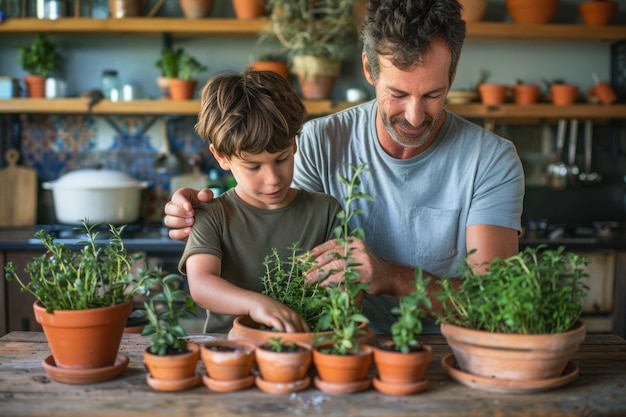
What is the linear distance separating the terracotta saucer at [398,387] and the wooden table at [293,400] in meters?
0.01

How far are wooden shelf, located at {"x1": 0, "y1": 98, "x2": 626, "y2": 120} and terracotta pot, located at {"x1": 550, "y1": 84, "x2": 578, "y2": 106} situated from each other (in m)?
0.07

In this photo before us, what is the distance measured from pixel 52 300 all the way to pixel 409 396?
2.18 ft

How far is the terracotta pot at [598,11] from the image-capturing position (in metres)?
4.11

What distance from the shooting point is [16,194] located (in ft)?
13.8

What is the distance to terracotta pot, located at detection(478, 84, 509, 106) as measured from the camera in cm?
406

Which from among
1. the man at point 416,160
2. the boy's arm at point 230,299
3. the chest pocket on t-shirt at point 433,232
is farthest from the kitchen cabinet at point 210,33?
the boy's arm at point 230,299

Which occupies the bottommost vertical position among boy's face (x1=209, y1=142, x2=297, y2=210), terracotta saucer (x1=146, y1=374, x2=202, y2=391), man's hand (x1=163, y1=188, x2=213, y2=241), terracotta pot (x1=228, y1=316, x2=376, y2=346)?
terracotta saucer (x1=146, y1=374, x2=202, y2=391)

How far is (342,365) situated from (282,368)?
0.34ft

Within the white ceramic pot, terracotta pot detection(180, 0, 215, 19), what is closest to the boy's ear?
the white ceramic pot

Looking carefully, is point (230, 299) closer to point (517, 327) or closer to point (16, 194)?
point (517, 327)

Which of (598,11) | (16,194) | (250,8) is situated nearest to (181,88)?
(250,8)

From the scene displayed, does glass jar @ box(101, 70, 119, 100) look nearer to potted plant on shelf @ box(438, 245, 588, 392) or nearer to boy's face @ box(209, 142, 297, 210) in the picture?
boy's face @ box(209, 142, 297, 210)

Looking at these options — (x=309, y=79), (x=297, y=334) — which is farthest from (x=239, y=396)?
(x=309, y=79)

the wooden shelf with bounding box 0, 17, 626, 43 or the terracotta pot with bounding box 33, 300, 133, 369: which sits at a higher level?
the wooden shelf with bounding box 0, 17, 626, 43
